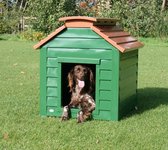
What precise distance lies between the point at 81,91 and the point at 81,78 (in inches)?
7.2

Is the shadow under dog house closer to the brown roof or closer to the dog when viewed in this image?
the brown roof

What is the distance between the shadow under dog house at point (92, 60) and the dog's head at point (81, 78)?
13 cm

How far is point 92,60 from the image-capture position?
6.25m

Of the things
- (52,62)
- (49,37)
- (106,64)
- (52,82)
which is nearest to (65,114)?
(52,82)

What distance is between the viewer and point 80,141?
17.5 feet

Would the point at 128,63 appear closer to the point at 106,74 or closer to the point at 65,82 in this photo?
the point at 106,74

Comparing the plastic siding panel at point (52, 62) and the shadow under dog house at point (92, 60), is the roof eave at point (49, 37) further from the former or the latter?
the plastic siding panel at point (52, 62)

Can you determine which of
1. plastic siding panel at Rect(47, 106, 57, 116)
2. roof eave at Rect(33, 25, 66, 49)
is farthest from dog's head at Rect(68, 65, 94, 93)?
roof eave at Rect(33, 25, 66, 49)

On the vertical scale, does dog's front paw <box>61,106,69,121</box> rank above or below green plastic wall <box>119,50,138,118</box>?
below

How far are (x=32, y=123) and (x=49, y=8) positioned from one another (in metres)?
18.0

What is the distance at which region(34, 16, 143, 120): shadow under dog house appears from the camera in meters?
6.21

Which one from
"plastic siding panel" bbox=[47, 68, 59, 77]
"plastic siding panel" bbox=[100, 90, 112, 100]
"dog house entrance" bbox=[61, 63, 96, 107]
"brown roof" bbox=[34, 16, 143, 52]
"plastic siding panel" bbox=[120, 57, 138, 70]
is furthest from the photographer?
"dog house entrance" bbox=[61, 63, 96, 107]

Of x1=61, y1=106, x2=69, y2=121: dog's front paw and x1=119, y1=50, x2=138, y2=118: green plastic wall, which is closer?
x1=61, y1=106, x2=69, y2=121: dog's front paw

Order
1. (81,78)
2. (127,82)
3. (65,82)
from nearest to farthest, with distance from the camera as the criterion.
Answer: (81,78), (127,82), (65,82)
